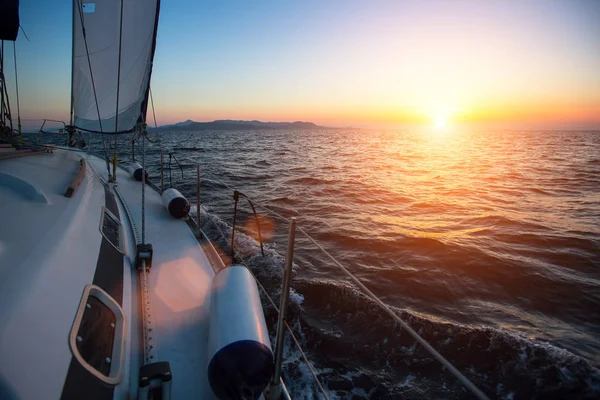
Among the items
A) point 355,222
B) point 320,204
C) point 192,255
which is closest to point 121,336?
point 192,255

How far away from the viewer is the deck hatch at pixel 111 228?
407 cm

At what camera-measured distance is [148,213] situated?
6.64m

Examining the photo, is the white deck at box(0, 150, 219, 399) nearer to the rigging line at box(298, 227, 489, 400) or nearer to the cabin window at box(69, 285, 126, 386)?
the cabin window at box(69, 285, 126, 386)

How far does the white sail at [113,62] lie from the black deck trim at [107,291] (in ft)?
5.75

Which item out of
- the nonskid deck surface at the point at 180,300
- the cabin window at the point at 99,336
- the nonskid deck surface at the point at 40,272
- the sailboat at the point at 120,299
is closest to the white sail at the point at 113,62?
the sailboat at the point at 120,299

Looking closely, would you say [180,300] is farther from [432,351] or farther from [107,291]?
[432,351]

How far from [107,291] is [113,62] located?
196 inches

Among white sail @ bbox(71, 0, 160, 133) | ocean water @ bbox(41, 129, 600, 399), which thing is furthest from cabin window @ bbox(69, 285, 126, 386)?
white sail @ bbox(71, 0, 160, 133)

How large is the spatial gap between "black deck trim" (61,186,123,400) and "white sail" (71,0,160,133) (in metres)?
1.75

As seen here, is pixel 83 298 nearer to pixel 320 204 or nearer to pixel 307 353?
pixel 307 353

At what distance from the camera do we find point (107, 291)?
2.92 m

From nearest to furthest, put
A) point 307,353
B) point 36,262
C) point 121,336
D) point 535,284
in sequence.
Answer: point 36,262 → point 121,336 → point 307,353 → point 535,284

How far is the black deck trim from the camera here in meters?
1.82

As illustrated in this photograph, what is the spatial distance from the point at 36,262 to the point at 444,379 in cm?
471
